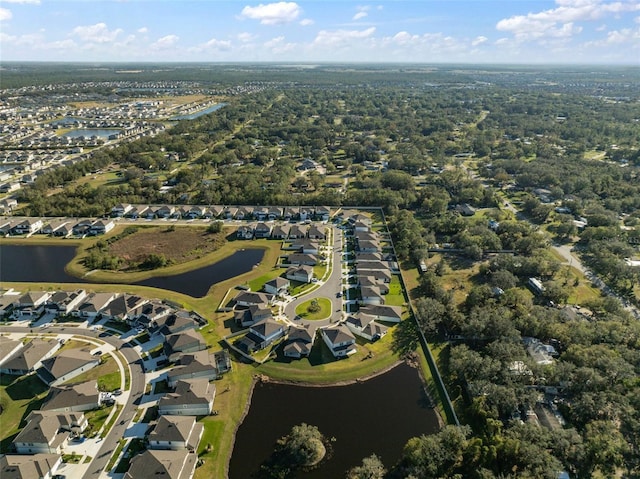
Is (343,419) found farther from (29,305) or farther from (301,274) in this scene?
(29,305)

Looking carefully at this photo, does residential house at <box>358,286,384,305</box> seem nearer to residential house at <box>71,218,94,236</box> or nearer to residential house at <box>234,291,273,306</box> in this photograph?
residential house at <box>234,291,273,306</box>

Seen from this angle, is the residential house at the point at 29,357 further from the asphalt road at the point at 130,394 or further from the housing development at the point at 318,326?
the asphalt road at the point at 130,394

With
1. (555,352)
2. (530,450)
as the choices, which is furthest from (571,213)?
(530,450)

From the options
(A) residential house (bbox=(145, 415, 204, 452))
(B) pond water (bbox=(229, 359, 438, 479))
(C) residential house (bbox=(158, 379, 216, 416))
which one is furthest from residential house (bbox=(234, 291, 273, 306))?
(A) residential house (bbox=(145, 415, 204, 452))

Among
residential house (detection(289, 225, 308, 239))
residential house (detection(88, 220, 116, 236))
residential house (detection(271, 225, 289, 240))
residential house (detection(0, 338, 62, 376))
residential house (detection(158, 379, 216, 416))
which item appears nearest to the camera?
residential house (detection(158, 379, 216, 416))

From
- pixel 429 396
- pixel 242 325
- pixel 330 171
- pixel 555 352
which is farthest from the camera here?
pixel 330 171

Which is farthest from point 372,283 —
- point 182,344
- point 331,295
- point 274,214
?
point 274,214

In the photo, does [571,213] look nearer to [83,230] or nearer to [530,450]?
[530,450]
